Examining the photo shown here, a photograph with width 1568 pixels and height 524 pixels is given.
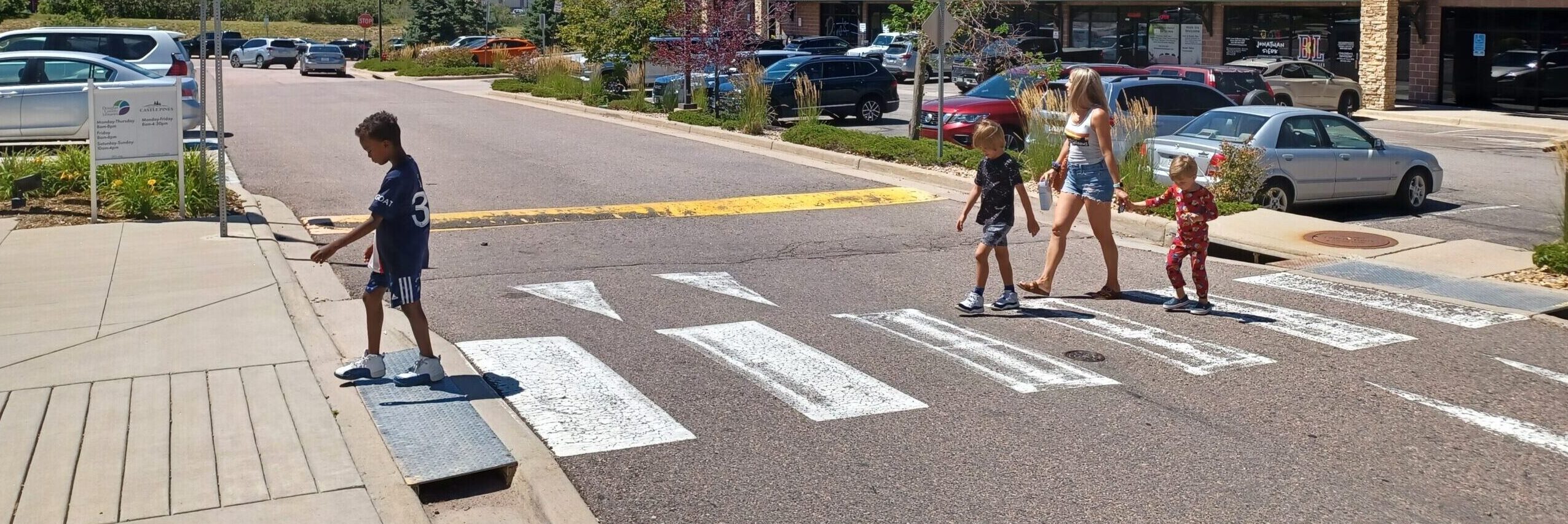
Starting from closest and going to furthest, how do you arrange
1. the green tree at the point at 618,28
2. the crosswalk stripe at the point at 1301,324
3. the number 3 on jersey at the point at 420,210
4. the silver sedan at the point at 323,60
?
the number 3 on jersey at the point at 420,210 → the crosswalk stripe at the point at 1301,324 → the green tree at the point at 618,28 → the silver sedan at the point at 323,60

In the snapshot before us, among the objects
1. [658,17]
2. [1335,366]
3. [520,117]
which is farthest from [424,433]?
[658,17]

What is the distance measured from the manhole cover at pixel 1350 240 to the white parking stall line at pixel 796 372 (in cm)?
596

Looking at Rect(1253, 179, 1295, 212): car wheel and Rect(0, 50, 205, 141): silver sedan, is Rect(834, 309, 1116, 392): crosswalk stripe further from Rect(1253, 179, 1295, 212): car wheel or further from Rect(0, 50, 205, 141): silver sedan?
Rect(0, 50, 205, 141): silver sedan

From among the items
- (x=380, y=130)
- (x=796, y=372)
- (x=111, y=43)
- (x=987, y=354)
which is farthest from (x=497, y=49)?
(x=380, y=130)

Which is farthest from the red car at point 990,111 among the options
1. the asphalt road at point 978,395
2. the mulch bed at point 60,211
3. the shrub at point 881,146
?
the mulch bed at point 60,211

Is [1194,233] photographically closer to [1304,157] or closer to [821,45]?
[1304,157]

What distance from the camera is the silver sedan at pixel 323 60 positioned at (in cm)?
4731

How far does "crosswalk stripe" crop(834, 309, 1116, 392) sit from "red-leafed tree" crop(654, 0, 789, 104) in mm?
16290

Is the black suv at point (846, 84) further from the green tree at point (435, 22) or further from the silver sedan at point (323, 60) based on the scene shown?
the green tree at point (435, 22)

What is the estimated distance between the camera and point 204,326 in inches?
326

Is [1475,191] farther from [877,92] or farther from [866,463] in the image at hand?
[866,463]

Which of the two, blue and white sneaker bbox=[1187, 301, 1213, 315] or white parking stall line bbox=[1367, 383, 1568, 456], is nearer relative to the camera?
white parking stall line bbox=[1367, 383, 1568, 456]

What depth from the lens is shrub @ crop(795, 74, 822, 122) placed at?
72.8ft

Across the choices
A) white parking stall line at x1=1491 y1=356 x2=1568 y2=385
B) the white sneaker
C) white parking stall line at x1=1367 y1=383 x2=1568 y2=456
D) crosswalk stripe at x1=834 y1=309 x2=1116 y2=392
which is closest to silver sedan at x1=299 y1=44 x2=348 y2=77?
crosswalk stripe at x1=834 y1=309 x2=1116 y2=392
